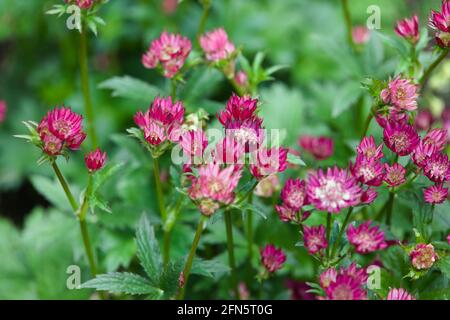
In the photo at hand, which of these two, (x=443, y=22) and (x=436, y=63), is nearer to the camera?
(x=443, y=22)

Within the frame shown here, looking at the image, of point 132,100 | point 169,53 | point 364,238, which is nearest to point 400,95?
point 364,238

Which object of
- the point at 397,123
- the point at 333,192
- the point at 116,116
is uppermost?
the point at 116,116

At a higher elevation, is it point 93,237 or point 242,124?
point 242,124

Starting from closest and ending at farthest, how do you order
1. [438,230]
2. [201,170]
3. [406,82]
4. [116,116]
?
[201,170] < [406,82] < [438,230] < [116,116]

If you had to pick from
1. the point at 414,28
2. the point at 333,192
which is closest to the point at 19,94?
the point at 414,28

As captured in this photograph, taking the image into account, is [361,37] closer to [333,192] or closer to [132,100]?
[132,100]

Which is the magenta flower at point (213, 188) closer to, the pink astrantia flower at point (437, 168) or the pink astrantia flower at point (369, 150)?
the pink astrantia flower at point (369, 150)

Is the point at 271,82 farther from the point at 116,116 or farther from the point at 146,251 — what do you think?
the point at 146,251
